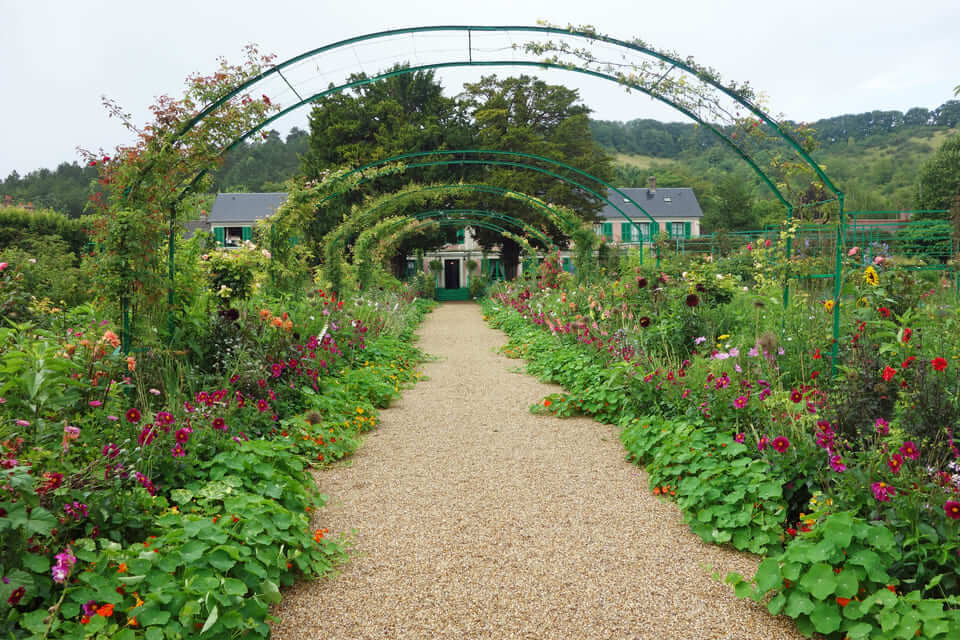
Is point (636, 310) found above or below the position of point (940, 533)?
above

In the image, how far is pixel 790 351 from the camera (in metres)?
4.57

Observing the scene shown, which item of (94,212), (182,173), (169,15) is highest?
(169,15)

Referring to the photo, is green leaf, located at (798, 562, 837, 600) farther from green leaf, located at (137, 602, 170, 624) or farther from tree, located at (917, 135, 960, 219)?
tree, located at (917, 135, 960, 219)

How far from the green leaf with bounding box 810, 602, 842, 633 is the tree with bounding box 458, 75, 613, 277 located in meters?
21.7

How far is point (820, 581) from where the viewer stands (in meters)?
A: 2.24

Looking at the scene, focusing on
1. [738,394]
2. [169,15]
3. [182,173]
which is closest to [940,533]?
[738,394]

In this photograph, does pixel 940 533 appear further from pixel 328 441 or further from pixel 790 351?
pixel 328 441

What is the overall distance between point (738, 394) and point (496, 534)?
5.94ft

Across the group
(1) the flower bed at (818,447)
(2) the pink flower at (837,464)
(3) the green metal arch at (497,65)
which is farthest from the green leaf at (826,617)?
(3) the green metal arch at (497,65)

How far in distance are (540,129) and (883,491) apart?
81.9ft

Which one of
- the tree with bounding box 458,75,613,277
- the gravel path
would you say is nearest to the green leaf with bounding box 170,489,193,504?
the gravel path

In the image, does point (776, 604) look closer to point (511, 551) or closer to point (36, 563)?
point (511, 551)

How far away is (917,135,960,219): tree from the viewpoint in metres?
23.8

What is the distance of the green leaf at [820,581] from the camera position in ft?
7.21
